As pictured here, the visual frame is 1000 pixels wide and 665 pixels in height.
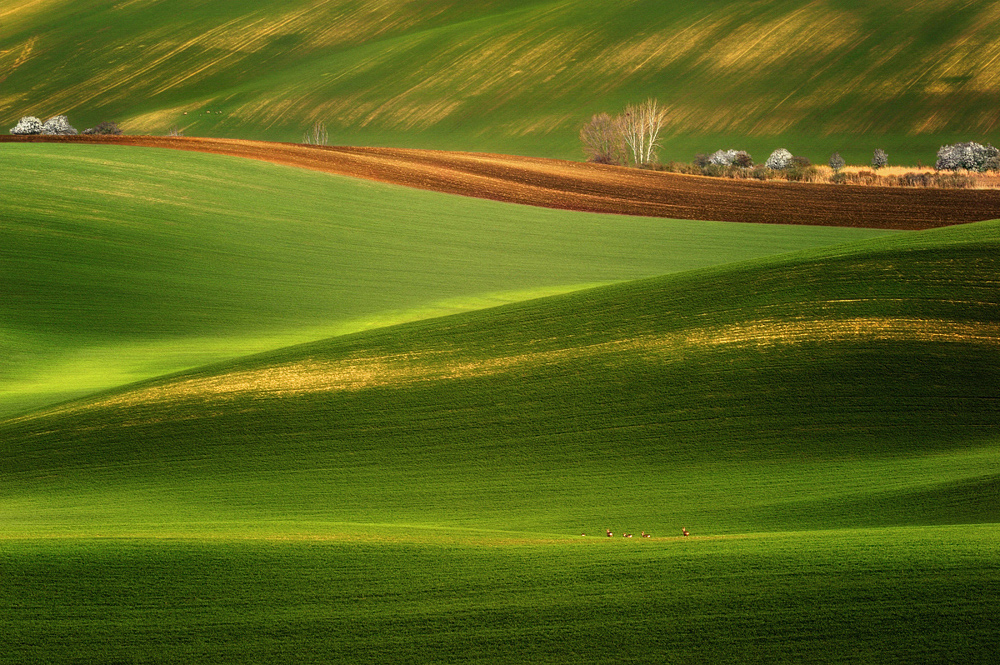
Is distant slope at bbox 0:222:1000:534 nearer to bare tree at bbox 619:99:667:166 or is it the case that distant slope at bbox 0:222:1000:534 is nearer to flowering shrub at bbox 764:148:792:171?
flowering shrub at bbox 764:148:792:171

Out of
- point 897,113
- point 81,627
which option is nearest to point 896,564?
point 81,627

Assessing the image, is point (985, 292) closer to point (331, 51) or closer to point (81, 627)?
point (81, 627)

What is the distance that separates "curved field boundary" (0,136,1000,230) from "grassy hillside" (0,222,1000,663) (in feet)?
65.7

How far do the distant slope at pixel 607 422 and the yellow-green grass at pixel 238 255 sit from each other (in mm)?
5230

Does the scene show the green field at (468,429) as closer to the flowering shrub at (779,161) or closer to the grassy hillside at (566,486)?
the grassy hillside at (566,486)

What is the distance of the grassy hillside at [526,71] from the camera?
72500 mm

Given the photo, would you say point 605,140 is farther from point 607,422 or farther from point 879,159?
point 607,422

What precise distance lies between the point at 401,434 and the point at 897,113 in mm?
63824

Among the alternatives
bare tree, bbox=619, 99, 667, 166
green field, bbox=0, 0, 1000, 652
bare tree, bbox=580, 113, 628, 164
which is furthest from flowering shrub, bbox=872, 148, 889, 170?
green field, bbox=0, 0, 1000, 652

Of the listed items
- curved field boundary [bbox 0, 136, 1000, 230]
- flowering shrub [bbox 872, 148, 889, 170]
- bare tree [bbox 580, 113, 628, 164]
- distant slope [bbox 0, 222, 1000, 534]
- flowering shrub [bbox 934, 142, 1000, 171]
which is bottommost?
distant slope [bbox 0, 222, 1000, 534]

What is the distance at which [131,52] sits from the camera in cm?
11325

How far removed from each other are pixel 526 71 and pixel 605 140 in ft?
89.6

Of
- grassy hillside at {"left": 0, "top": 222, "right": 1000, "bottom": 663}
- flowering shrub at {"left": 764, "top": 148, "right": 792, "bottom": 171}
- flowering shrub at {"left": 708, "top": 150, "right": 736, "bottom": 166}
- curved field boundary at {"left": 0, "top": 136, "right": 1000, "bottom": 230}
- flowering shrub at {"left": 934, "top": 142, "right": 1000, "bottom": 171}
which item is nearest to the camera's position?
grassy hillside at {"left": 0, "top": 222, "right": 1000, "bottom": 663}

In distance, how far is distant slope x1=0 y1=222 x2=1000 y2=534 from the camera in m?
11.6
